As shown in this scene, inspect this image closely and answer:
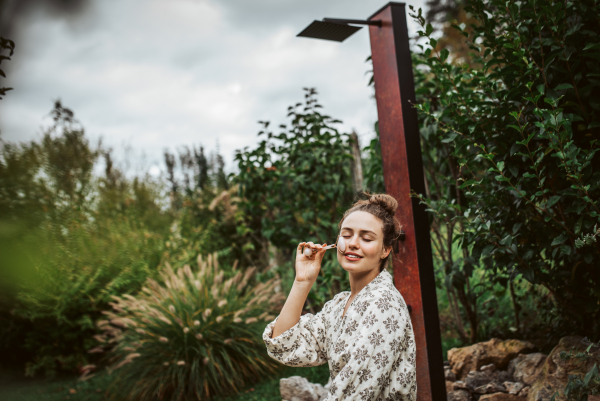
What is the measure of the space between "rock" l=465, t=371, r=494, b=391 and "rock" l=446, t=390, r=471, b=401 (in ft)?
0.15

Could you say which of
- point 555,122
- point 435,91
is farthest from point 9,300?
point 435,91

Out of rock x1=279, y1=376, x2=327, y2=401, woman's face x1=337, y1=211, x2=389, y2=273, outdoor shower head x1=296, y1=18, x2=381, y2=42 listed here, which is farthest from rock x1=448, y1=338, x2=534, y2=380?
outdoor shower head x1=296, y1=18, x2=381, y2=42

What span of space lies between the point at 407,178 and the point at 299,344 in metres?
1.23

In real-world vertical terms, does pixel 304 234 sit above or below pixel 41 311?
above

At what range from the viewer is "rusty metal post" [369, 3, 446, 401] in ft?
7.42

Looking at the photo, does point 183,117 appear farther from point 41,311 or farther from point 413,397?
point 413,397

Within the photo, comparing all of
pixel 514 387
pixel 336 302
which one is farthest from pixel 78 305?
pixel 514 387

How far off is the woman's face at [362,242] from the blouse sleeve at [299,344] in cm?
31

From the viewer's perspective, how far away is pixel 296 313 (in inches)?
62.8

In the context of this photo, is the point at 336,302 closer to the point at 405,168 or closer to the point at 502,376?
the point at 405,168

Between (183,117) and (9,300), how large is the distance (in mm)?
8500

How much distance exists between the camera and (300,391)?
297cm

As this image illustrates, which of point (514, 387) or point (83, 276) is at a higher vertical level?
point (83, 276)

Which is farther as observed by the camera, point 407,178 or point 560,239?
point 407,178
